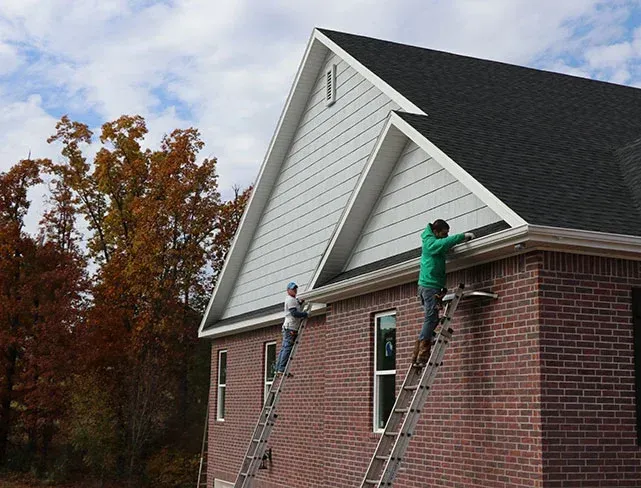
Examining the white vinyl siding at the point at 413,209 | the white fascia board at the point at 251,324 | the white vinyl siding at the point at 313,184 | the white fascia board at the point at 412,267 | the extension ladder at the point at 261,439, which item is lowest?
the extension ladder at the point at 261,439

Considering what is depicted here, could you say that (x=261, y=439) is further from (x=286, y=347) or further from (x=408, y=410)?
(x=408, y=410)

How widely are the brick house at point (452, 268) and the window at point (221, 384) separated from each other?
26.6 inches

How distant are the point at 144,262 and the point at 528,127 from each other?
24.0 m

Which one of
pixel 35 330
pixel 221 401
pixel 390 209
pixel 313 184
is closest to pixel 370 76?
pixel 390 209

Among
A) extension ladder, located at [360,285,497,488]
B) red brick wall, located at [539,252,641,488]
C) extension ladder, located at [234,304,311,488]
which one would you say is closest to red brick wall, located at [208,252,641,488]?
red brick wall, located at [539,252,641,488]

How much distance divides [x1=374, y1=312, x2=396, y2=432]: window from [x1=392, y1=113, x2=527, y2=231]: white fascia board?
250cm

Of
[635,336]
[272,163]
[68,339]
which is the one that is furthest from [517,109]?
[68,339]

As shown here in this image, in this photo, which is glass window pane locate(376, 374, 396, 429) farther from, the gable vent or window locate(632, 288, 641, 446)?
the gable vent

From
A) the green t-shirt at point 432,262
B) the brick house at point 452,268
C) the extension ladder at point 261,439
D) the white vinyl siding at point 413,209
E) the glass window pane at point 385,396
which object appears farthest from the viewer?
the extension ladder at point 261,439

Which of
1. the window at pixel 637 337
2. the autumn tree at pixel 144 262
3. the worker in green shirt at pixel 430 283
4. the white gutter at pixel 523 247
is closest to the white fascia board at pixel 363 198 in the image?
the white gutter at pixel 523 247

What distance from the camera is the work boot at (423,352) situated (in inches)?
394

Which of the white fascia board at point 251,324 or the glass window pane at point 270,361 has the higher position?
the white fascia board at point 251,324

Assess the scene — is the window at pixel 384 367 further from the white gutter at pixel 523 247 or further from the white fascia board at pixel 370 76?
the white fascia board at pixel 370 76

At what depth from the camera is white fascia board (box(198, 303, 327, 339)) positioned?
15087 mm
